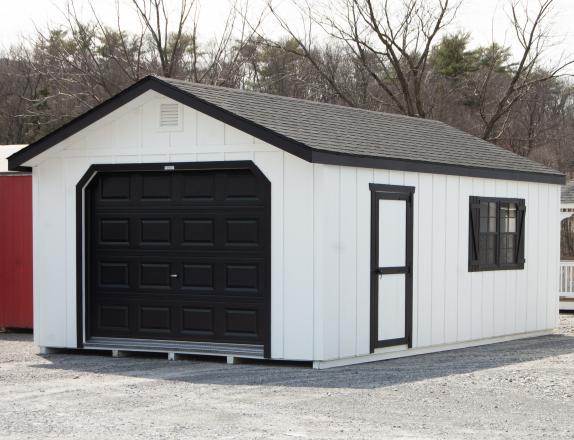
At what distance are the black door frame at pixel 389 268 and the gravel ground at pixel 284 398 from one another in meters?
0.37

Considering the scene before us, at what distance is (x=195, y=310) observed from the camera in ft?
44.2

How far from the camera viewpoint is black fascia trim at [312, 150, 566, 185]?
41.1 ft

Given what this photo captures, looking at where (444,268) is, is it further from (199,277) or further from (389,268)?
(199,277)

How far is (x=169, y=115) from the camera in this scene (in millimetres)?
13500

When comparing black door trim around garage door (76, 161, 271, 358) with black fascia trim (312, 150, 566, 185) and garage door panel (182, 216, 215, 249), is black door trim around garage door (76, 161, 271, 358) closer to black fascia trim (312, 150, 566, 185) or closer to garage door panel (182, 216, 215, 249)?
garage door panel (182, 216, 215, 249)

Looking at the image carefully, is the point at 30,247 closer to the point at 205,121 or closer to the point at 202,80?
the point at 205,121

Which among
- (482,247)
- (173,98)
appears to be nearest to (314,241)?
(173,98)

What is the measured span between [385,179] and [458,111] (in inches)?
1080

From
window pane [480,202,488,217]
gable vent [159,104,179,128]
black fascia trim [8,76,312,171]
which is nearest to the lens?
black fascia trim [8,76,312,171]

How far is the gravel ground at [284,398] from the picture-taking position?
8.59 m

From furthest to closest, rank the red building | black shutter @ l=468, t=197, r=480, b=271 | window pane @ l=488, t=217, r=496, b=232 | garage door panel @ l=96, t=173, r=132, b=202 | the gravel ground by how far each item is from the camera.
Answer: the red building, window pane @ l=488, t=217, r=496, b=232, black shutter @ l=468, t=197, r=480, b=271, garage door panel @ l=96, t=173, r=132, b=202, the gravel ground

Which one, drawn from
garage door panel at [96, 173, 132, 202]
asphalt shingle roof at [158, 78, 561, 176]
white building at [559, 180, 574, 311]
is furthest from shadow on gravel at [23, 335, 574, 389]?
white building at [559, 180, 574, 311]

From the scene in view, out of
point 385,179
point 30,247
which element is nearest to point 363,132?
point 385,179

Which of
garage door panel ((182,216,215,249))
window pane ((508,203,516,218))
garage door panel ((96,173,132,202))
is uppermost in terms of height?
garage door panel ((96,173,132,202))
